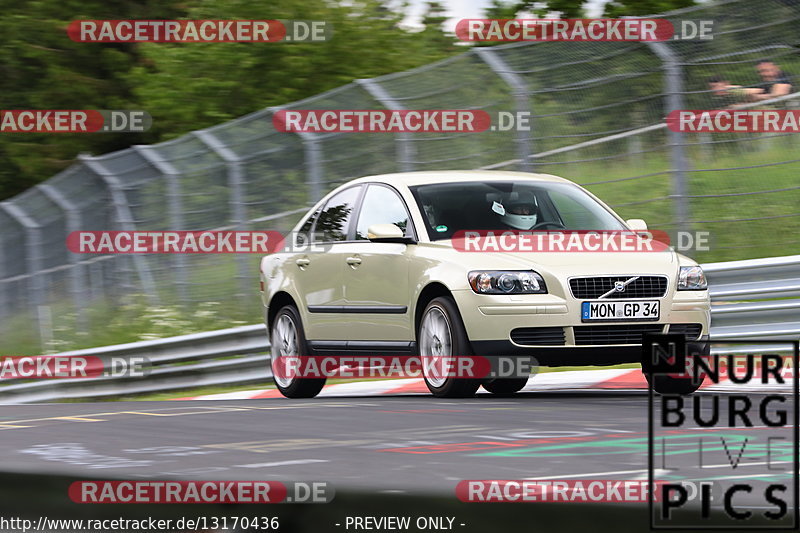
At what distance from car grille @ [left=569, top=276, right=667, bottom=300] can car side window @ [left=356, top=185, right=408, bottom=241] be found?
1.57m

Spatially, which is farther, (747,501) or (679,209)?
(679,209)

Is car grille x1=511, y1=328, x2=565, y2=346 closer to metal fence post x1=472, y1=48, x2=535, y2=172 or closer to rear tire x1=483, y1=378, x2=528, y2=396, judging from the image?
rear tire x1=483, y1=378, x2=528, y2=396

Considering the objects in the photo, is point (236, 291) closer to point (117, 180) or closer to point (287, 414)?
point (117, 180)

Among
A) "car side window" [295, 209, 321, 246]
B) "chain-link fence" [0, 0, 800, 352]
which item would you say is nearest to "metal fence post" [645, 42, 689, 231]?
"chain-link fence" [0, 0, 800, 352]

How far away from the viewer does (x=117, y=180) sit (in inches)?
762

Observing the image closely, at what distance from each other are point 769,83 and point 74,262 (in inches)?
458

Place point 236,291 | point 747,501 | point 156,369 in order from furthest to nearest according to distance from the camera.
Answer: point 236,291 < point 156,369 < point 747,501

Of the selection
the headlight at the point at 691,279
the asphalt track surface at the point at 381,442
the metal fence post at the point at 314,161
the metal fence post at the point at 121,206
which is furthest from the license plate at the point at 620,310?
the metal fence post at the point at 121,206

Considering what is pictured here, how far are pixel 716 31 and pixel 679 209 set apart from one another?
1.52 m

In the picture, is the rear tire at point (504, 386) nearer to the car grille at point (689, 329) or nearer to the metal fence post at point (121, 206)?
the car grille at point (689, 329)

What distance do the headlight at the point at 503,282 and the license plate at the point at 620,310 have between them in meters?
0.31

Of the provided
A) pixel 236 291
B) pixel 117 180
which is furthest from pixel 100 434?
pixel 117 180

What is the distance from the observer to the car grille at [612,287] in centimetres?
981

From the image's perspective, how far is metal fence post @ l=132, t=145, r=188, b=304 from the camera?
1839cm
